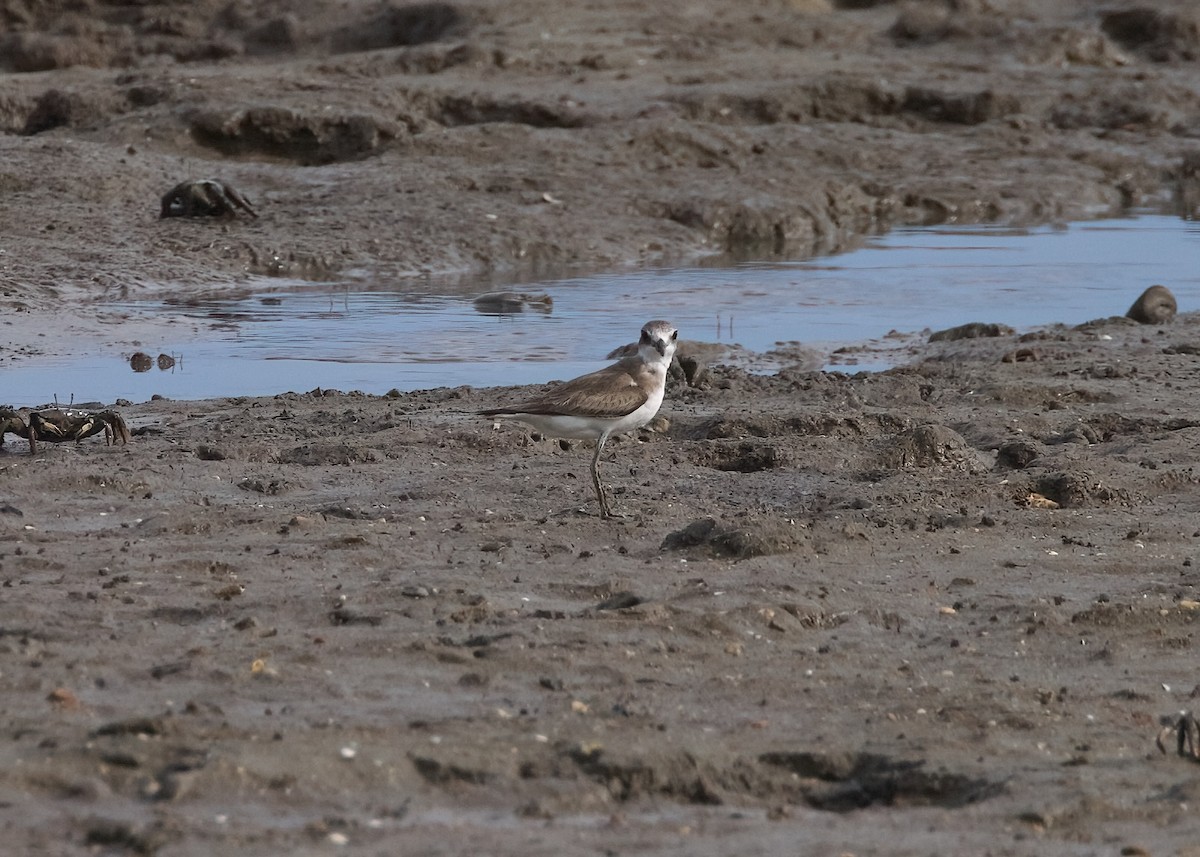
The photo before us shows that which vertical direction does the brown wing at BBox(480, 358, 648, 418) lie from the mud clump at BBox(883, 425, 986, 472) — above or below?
above

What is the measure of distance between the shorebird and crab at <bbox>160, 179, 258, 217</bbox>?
24.9 feet

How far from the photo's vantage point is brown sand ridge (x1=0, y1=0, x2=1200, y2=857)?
158 inches

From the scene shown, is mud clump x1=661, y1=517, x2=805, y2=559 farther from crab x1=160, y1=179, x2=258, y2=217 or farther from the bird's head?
crab x1=160, y1=179, x2=258, y2=217

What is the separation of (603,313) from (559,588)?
658 cm

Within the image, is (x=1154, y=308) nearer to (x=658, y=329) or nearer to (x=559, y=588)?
(x=658, y=329)

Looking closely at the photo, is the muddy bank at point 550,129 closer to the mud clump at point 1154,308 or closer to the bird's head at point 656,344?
the mud clump at point 1154,308

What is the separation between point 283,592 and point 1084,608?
99.5 inches

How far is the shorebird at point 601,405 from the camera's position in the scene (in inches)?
263

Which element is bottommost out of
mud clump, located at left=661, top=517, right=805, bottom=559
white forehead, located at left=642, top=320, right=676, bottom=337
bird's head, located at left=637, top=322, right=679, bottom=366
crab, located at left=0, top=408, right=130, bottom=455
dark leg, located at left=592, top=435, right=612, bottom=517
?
mud clump, located at left=661, top=517, right=805, bottom=559

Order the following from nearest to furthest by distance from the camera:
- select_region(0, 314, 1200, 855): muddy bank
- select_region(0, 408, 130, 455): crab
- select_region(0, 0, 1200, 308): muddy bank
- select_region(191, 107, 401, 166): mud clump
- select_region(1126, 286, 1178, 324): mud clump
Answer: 1. select_region(0, 314, 1200, 855): muddy bank
2. select_region(0, 408, 130, 455): crab
3. select_region(1126, 286, 1178, 324): mud clump
4. select_region(0, 0, 1200, 308): muddy bank
5. select_region(191, 107, 401, 166): mud clump

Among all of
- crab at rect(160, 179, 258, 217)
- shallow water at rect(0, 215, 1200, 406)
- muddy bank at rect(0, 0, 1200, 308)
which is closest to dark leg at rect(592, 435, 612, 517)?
shallow water at rect(0, 215, 1200, 406)

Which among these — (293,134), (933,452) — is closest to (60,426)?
(933,452)

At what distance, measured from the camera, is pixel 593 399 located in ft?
22.0

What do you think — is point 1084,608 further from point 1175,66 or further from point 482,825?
point 1175,66
